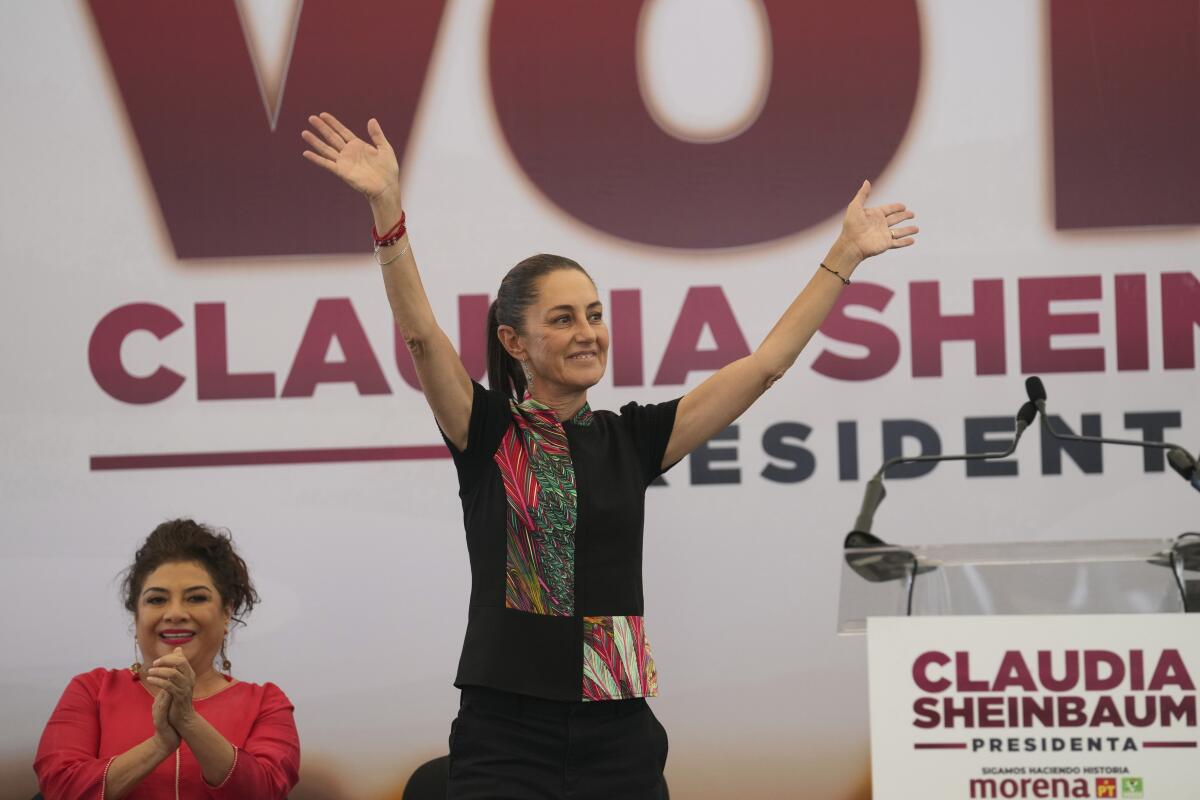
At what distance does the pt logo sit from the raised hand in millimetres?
1004

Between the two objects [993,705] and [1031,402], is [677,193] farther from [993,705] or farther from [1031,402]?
[993,705]

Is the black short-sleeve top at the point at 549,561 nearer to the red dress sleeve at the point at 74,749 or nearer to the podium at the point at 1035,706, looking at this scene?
the podium at the point at 1035,706

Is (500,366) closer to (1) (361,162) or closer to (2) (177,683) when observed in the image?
(1) (361,162)

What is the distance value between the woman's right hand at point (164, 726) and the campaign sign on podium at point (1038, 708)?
1546 millimetres

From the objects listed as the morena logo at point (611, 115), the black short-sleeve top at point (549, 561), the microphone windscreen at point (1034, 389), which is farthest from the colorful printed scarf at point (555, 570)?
the morena logo at point (611, 115)

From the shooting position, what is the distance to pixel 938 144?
145 inches

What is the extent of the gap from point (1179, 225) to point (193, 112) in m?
2.54

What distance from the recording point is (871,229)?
98.9 inches

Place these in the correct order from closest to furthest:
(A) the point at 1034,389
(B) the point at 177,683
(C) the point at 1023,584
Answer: (C) the point at 1023,584 → (A) the point at 1034,389 → (B) the point at 177,683

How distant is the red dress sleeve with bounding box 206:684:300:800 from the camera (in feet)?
9.49

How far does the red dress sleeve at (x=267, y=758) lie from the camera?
9.49ft

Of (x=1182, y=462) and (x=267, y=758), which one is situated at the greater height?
(x=1182, y=462)

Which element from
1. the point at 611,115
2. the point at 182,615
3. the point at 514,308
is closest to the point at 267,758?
the point at 182,615

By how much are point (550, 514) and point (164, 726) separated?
106 centimetres
